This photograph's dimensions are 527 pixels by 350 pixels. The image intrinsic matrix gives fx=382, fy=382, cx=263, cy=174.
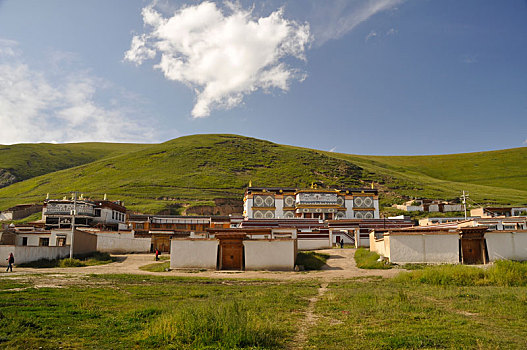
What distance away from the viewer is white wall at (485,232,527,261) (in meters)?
30.1

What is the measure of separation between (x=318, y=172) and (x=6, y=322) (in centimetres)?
12992

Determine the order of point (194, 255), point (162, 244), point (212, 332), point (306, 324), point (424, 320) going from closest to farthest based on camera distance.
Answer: point (212, 332) → point (424, 320) → point (306, 324) → point (194, 255) → point (162, 244)

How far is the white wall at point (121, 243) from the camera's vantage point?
4741cm

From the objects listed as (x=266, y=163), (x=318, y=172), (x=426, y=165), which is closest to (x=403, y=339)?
(x=318, y=172)

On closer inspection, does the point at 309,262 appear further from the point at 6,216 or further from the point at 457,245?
the point at 6,216

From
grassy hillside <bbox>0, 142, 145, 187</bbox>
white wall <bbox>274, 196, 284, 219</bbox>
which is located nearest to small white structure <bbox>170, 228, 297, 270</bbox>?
white wall <bbox>274, 196, 284, 219</bbox>

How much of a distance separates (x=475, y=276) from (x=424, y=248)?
11.2 metres

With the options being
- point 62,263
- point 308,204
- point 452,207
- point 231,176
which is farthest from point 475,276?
point 231,176

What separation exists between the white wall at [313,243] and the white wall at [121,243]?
19.8 meters

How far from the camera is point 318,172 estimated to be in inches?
5413

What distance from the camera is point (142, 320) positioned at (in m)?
11.6

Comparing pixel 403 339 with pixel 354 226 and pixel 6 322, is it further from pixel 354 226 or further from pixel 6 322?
pixel 354 226

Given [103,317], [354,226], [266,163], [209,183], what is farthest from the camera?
[266,163]

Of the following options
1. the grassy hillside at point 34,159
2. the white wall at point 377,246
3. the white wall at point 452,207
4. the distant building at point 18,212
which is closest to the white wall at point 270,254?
the white wall at point 377,246
